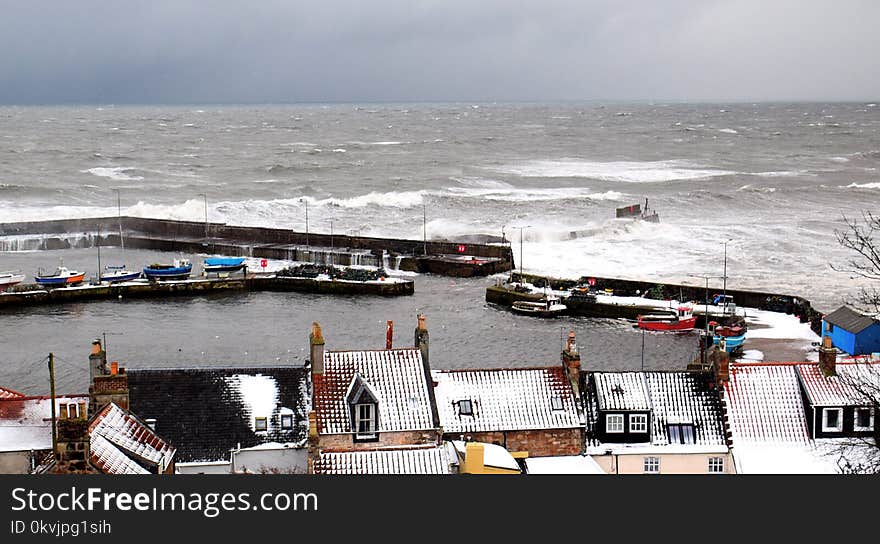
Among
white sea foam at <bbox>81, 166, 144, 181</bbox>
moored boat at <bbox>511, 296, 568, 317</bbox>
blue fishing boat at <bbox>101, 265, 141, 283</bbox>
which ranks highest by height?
white sea foam at <bbox>81, 166, 144, 181</bbox>

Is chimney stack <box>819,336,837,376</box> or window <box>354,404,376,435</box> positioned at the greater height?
chimney stack <box>819,336,837,376</box>

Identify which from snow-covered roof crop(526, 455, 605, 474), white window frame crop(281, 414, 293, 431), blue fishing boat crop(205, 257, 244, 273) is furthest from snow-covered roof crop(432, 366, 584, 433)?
blue fishing boat crop(205, 257, 244, 273)

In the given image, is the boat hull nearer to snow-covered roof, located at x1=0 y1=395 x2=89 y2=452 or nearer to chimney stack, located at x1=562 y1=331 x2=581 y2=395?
chimney stack, located at x1=562 y1=331 x2=581 y2=395

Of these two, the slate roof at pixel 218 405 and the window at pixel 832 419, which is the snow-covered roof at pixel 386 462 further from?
the window at pixel 832 419

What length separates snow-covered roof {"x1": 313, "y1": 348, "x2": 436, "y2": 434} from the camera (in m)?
24.4

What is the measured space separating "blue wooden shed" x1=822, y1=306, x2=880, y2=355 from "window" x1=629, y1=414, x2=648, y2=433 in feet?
52.5

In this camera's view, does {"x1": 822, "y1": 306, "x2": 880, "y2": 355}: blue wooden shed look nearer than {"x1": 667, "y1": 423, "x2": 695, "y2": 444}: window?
No

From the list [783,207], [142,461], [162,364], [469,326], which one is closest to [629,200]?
[783,207]

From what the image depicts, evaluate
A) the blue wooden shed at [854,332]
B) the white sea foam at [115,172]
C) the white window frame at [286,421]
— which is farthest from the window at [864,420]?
the white sea foam at [115,172]

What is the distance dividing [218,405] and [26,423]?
3821 mm

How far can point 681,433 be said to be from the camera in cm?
2534

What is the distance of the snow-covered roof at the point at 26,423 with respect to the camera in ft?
72.6

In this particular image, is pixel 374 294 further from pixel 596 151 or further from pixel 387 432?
pixel 596 151

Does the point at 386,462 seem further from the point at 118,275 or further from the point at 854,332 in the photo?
the point at 118,275
